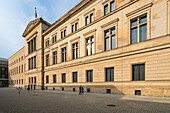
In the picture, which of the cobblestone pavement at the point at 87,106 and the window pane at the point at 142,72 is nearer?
the cobblestone pavement at the point at 87,106

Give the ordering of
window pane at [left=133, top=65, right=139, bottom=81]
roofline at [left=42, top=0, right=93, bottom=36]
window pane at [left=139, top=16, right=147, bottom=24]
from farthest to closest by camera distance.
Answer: roofline at [left=42, top=0, right=93, bottom=36]
window pane at [left=133, top=65, right=139, bottom=81]
window pane at [left=139, top=16, right=147, bottom=24]

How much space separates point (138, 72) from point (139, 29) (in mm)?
6167

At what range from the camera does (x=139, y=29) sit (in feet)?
48.1

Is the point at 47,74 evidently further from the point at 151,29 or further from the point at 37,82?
the point at 151,29

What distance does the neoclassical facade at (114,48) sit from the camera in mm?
12623

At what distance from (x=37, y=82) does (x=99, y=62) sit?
2662 centimetres

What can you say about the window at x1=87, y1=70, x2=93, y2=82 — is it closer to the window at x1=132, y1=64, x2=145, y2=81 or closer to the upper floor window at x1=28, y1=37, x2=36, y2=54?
the window at x1=132, y1=64, x2=145, y2=81

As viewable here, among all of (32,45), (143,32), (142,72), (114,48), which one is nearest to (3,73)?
(32,45)

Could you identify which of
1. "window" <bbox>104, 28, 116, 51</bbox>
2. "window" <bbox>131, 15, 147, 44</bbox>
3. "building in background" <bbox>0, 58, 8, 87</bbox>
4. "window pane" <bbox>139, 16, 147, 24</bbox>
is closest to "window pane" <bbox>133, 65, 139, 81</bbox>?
"window" <bbox>131, 15, 147, 44</bbox>

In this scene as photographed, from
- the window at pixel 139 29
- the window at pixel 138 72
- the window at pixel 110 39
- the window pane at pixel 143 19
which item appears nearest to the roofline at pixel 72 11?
the window at pixel 110 39

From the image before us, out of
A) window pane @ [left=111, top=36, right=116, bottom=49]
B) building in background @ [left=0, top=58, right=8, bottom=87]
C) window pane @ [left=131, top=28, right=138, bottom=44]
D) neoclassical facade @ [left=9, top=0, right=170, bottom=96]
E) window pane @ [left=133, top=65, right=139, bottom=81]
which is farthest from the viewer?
building in background @ [left=0, top=58, right=8, bottom=87]

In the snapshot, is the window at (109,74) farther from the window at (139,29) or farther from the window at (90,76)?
the window at (139,29)

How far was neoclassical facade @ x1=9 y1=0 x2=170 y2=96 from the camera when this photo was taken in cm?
1262

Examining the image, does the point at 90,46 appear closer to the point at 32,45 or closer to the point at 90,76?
the point at 90,76
